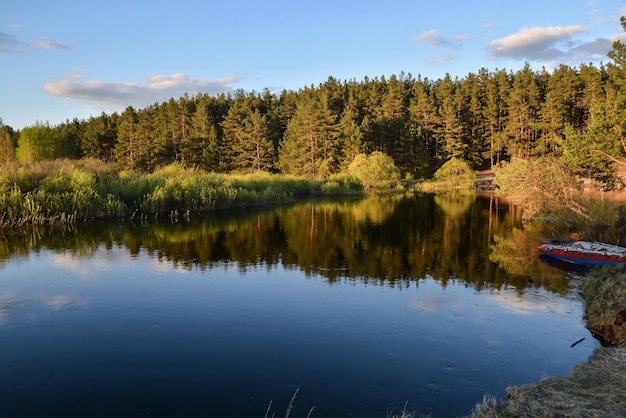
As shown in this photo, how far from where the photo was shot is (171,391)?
9617 mm

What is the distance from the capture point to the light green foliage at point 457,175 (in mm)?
83125

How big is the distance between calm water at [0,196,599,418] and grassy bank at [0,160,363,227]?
20.5ft

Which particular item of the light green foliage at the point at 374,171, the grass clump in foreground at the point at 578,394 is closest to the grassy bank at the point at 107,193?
the light green foliage at the point at 374,171

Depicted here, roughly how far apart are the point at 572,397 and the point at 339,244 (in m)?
19.8

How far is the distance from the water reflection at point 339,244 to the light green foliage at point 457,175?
4355 centimetres

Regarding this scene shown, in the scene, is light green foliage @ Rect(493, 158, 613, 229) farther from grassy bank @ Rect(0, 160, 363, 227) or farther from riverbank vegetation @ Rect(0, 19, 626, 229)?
grassy bank @ Rect(0, 160, 363, 227)

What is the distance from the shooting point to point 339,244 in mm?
27609

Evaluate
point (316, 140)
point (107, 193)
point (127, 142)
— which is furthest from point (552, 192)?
point (127, 142)

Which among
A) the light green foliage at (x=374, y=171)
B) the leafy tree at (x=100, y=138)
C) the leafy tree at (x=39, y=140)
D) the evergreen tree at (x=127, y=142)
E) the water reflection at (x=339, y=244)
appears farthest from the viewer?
the leafy tree at (x=100, y=138)

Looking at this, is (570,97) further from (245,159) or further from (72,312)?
(72,312)

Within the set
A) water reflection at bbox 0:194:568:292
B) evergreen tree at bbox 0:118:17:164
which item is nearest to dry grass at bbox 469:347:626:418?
water reflection at bbox 0:194:568:292

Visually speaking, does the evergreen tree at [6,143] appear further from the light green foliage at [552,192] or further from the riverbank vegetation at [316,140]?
the light green foliage at [552,192]

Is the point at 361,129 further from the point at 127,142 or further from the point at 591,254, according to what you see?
the point at 591,254

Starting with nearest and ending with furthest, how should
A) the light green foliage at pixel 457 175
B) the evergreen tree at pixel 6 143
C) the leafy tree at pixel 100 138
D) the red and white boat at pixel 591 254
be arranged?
the red and white boat at pixel 591 254 → the light green foliage at pixel 457 175 → the evergreen tree at pixel 6 143 → the leafy tree at pixel 100 138
